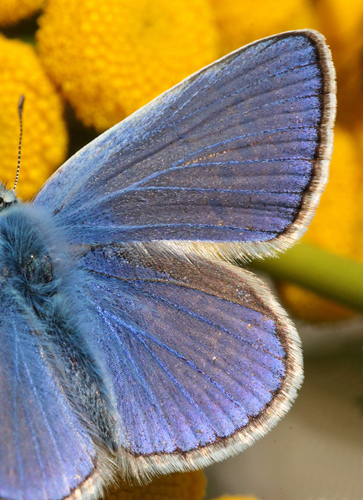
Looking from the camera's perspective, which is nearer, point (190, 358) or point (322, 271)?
point (190, 358)

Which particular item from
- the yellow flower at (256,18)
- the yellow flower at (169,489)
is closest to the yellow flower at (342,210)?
the yellow flower at (256,18)

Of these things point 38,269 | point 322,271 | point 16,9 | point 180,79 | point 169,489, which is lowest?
point 169,489

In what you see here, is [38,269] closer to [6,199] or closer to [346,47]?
[6,199]

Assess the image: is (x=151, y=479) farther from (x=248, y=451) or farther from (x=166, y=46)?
(x=166, y=46)

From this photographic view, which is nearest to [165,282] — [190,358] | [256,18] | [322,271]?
[190,358]

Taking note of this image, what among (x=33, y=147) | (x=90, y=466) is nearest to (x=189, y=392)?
(x=90, y=466)

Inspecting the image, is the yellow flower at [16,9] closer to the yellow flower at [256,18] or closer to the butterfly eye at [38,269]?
the yellow flower at [256,18]

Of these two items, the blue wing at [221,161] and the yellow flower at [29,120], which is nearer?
the blue wing at [221,161]
